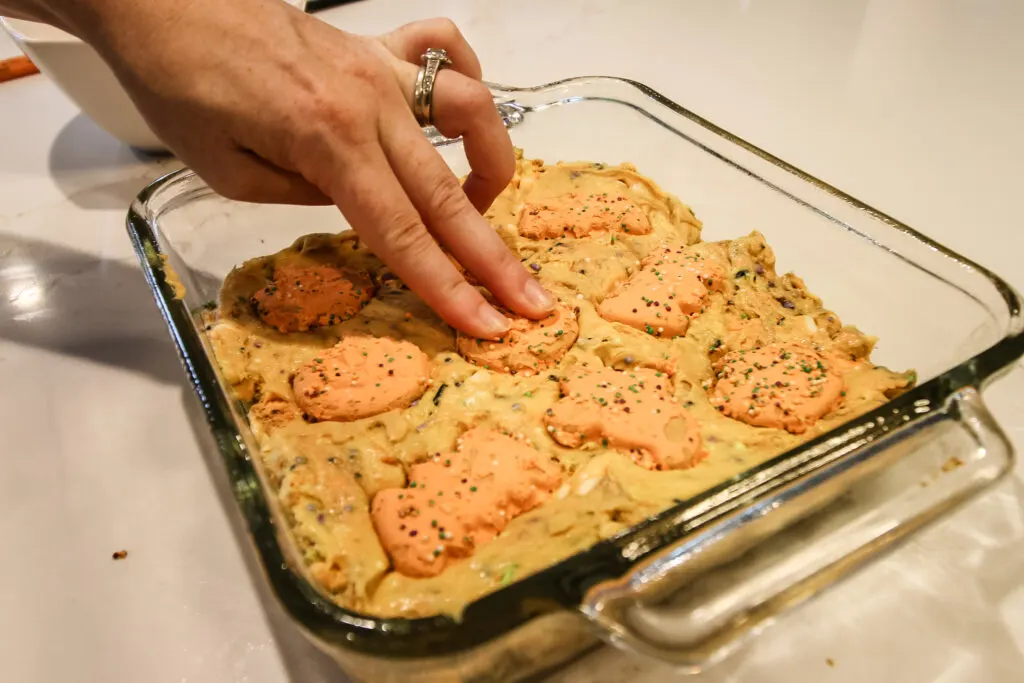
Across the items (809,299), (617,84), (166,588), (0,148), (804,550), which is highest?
(617,84)

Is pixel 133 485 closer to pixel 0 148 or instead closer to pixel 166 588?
pixel 166 588

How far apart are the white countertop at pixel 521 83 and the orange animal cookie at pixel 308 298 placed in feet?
0.99

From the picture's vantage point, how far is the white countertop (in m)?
1.02

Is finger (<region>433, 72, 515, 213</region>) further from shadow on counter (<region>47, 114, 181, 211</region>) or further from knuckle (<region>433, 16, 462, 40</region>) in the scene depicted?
shadow on counter (<region>47, 114, 181, 211</region>)

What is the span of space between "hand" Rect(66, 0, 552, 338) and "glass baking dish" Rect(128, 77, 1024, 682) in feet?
0.86

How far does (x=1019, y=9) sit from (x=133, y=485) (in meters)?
3.21

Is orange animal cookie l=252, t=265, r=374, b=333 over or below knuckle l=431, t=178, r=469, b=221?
below

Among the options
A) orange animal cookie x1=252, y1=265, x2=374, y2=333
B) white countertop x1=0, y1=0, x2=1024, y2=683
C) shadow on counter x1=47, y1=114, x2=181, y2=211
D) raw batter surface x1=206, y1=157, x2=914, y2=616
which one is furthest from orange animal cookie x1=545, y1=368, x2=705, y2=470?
shadow on counter x1=47, y1=114, x2=181, y2=211

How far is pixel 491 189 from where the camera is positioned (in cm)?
143

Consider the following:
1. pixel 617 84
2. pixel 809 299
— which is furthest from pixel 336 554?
pixel 617 84

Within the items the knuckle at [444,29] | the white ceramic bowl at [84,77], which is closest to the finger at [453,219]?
the knuckle at [444,29]

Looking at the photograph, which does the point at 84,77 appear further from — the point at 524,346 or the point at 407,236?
the point at 524,346

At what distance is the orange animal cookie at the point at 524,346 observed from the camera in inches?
46.8

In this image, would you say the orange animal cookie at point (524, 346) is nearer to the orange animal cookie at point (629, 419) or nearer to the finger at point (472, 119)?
the orange animal cookie at point (629, 419)
